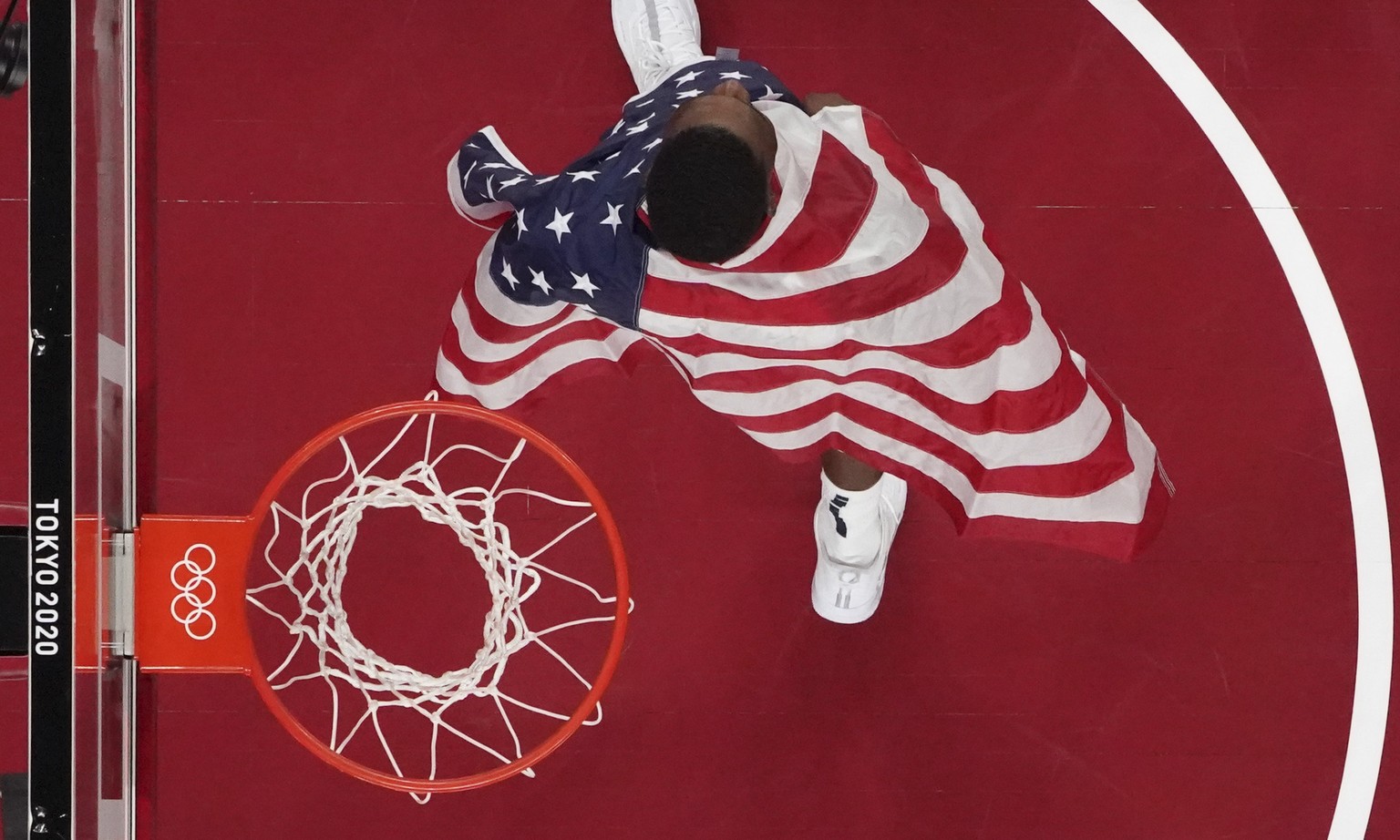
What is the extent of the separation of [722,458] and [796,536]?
30cm

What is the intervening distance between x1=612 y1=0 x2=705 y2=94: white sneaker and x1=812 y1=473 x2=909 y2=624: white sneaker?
126 centimetres

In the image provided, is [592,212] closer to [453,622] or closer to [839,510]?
[839,510]

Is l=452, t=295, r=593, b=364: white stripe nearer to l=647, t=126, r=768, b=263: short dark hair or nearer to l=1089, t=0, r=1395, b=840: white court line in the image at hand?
l=647, t=126, r=768, b=263: short dark hair

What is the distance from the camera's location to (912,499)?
3076mm

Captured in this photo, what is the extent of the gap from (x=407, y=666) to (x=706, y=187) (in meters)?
1.92

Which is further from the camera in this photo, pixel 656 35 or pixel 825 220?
pixel 656 35

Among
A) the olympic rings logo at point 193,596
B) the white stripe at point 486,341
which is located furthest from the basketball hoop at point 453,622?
the olympic rings logo at point 193,596

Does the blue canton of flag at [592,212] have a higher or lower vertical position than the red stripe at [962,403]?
higher

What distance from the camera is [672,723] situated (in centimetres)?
307

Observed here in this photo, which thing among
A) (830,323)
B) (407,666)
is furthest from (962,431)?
(407,666)

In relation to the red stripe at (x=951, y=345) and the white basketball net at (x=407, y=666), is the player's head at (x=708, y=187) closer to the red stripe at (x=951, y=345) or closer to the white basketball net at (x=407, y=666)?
the red stripe at (x=951, y=345)

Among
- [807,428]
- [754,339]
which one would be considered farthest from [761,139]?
[807,428]

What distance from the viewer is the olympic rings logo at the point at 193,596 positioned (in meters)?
2.16

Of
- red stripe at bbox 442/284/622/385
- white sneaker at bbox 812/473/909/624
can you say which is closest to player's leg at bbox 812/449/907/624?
white sneaker at bbox 812/473/909/624
